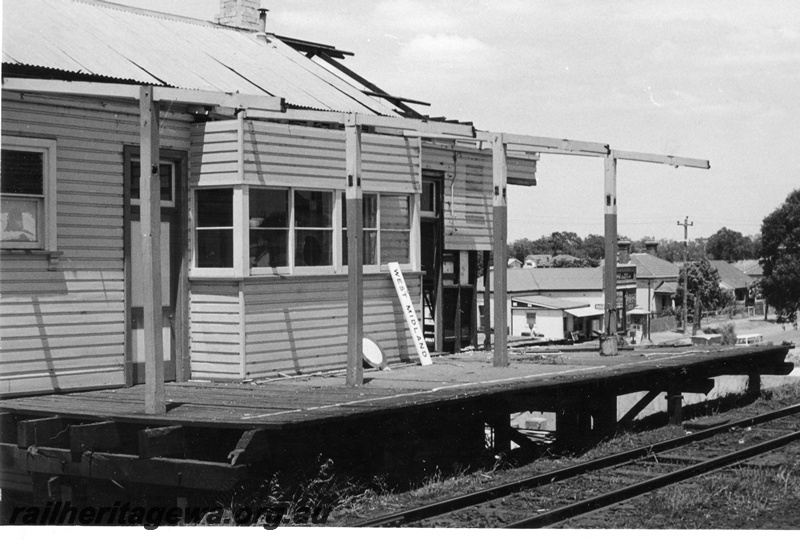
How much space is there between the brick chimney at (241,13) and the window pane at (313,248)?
4.99 m

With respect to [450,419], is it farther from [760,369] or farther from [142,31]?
[760,369]

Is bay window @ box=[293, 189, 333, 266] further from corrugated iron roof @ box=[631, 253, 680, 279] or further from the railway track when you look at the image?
corrugated iron roof @ box=[631, 253, 680, 279]

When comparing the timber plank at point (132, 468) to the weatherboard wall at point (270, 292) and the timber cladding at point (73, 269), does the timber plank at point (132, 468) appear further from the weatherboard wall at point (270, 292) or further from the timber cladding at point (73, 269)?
the weatherboard wall at point (270, 292)

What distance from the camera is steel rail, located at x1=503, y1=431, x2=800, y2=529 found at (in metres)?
8.74

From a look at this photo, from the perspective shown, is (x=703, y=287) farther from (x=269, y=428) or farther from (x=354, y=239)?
(x=269, y=428)

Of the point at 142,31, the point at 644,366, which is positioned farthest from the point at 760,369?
the point at 142,31

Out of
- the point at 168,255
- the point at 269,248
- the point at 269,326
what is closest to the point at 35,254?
the point at 168,255

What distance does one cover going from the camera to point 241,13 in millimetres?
17031

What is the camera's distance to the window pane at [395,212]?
15.0m

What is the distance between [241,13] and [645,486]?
1058cm

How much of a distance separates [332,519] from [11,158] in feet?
17.4

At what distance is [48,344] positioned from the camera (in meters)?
11.3

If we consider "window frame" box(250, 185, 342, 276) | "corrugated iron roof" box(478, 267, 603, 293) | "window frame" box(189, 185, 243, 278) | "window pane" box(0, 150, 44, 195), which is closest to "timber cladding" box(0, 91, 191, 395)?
"window pane" box(0, 150, 44, 195)

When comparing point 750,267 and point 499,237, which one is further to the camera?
point 750,267
